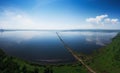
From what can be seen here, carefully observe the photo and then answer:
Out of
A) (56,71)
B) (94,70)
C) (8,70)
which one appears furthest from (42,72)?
(94,70)

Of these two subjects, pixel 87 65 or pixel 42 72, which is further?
pixel 87 65

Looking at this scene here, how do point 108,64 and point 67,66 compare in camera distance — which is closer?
point 67,66

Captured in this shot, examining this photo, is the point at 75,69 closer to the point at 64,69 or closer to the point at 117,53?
the point at 64,69

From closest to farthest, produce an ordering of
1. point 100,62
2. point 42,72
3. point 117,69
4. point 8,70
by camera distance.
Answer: point 8,70 → point 42,72 → point 117,69 → point 100,62

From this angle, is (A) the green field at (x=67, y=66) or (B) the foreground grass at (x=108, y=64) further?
(B) the foreground grass at (x=108, y=64)

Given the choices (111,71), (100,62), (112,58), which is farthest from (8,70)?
(112,58)

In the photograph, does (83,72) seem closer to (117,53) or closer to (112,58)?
(112,58)

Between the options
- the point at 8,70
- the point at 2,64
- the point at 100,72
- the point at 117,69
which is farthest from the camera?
the point at 117,69

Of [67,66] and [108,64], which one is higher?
[67,66]

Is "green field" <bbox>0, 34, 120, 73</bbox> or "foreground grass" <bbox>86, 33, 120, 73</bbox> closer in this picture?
"green field" <bbox>0, 34, 120, 73</bbox>

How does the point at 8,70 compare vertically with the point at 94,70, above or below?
above
